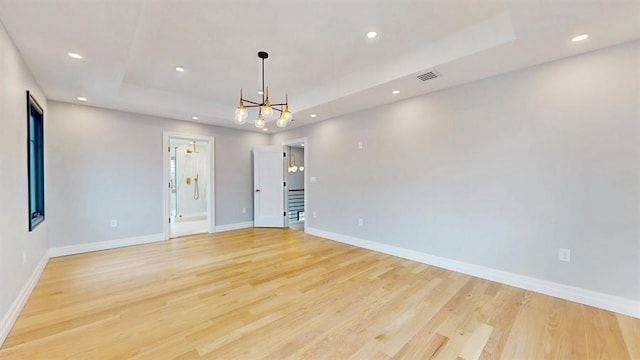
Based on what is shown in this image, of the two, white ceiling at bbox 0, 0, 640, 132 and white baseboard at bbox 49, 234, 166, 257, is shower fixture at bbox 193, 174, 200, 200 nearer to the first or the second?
white baseboard at bbox 49, 234, 166, 257

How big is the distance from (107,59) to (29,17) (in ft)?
2.56

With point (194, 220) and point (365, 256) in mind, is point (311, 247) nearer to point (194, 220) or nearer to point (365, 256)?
point (365, 256)

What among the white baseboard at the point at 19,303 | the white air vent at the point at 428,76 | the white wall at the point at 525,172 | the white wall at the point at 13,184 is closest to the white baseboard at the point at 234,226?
the white baseboard at the point at 19,303

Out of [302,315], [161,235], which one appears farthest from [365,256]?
[161,235]

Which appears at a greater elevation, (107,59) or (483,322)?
(107,59)

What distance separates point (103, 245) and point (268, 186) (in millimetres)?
3314

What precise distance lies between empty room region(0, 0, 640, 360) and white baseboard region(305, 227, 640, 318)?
0.07 feet

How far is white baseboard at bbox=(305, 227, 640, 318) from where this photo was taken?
2.45 meters

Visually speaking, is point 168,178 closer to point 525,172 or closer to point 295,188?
point 295,188

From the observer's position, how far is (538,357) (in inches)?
72.6

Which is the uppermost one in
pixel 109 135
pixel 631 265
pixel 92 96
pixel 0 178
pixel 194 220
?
pixel 92 96

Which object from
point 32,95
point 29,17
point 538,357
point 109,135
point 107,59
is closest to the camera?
point 538,357

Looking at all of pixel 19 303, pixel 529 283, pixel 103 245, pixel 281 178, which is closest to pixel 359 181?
pixel 281 178

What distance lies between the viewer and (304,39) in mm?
Answer: 2877
